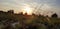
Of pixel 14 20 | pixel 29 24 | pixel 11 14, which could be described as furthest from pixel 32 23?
pixel 11 14

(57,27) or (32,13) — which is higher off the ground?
(32,13)

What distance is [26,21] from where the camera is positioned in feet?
44.8

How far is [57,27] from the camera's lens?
13852 mm

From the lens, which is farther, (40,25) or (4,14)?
(4,14)

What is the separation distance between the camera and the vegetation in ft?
42.5

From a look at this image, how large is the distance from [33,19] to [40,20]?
0.49 metres

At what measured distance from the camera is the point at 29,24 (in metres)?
13.3

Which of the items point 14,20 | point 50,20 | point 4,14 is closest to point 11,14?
point 4,14

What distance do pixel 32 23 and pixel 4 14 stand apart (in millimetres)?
2700

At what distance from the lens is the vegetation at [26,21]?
42.5 ft

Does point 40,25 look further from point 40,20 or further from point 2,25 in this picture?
point 2,25

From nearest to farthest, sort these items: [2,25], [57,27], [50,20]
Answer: [2,25] < [57,27] < [50,20]

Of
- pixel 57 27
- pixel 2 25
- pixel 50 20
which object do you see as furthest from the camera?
pixel 50 20

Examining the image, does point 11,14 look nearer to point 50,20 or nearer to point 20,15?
point 20,15
